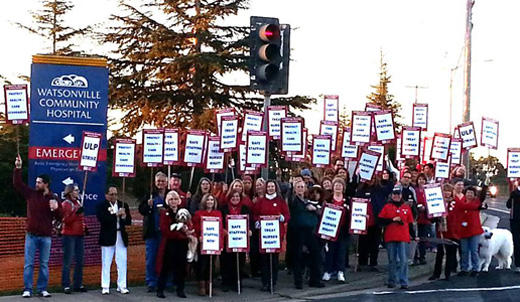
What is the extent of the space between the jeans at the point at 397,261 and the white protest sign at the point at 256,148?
268 cm

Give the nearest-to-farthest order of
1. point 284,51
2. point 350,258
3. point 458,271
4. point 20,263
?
point 284,51, point 20,263, point 458,271, point 350,258

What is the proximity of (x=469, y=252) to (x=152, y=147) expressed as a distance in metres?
6.53

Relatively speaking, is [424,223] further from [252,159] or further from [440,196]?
[252,159]

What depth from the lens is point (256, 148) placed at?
13.8 meters

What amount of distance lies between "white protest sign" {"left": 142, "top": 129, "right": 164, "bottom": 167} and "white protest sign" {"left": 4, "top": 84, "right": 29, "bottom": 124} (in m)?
2.10

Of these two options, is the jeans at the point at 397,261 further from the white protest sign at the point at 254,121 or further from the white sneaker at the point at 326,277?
the white protest sign at the point at 254,121

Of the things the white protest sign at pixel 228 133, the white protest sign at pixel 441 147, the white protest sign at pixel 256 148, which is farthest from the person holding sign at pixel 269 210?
the white protest sign at pixel 441 147

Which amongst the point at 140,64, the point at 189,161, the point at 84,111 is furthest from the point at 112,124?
the point at 189,161

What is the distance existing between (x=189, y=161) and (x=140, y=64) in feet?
40.6

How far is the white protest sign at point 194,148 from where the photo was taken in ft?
46.2

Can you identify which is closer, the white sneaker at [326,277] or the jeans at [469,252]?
the white sneaker at [326,277]

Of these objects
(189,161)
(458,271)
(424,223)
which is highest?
(189,161)

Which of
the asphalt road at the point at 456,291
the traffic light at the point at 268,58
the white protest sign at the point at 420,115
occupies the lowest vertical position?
the asphalt road at the point at 456,291

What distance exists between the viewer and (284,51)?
13.0m
